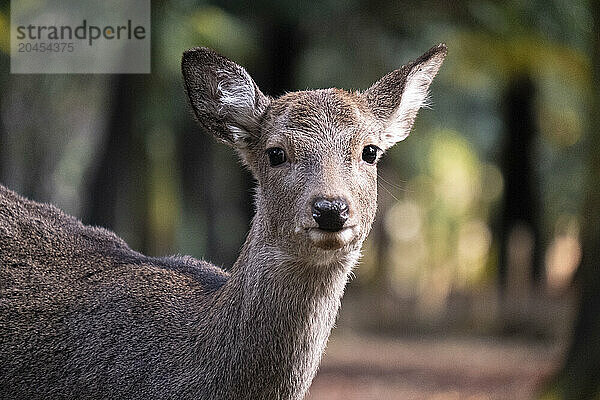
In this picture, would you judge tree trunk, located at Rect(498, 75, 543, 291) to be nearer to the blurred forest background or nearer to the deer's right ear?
the blurred forest background

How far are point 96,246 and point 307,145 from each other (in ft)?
6.26

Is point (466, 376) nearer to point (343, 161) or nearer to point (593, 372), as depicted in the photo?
point (593, 372)

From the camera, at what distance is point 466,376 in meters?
18.6

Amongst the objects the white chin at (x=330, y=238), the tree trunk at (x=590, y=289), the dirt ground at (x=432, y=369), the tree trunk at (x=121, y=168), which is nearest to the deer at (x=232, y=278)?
the white chin at (x=330, y=238)

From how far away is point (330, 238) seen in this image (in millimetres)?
6277

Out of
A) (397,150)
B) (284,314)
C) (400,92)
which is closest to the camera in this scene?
(284,314)

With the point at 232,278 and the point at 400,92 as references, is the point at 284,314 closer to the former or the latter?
the point at 232,278

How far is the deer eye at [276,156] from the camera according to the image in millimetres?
6801

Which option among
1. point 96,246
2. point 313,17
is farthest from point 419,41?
point 96,246

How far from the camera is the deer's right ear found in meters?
7.14

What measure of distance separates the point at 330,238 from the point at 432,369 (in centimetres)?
1396

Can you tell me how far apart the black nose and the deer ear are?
1137 mm

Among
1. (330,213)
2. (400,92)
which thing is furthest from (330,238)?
(400,92)

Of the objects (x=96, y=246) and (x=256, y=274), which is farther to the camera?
(x=96, y=246)
